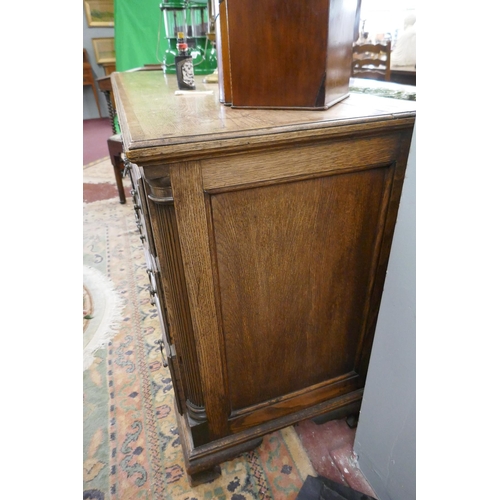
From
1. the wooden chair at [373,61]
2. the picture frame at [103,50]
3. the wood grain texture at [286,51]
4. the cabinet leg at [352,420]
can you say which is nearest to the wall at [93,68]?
the picture frame at [103,50]

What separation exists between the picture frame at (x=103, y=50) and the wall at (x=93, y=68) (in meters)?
0.07

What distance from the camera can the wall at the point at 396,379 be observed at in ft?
2.32

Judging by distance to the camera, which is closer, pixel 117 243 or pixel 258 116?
pixel 258 116

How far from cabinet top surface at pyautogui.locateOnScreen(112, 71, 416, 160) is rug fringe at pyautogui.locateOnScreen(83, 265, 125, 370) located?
3.26 feet

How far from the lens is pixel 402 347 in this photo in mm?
766

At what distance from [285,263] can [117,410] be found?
85 centimetres

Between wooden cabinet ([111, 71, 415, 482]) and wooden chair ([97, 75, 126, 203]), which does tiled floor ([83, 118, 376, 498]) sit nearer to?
wooden cabinet ([111, 71, 415, 482])

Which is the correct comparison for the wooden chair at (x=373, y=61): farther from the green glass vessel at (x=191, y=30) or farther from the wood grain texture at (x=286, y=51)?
the wood grain texture at (x=286, y=51)

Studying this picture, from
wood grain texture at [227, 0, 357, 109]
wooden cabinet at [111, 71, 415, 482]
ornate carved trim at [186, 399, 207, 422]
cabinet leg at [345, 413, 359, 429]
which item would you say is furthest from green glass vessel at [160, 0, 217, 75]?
cabinet leg at [345, 413, 359, 429]

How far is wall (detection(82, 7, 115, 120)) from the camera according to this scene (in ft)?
A: 16.6

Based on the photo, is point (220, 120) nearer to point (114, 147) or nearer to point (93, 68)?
point (114, 147)

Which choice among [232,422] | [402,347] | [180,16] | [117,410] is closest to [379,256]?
[402,347]
